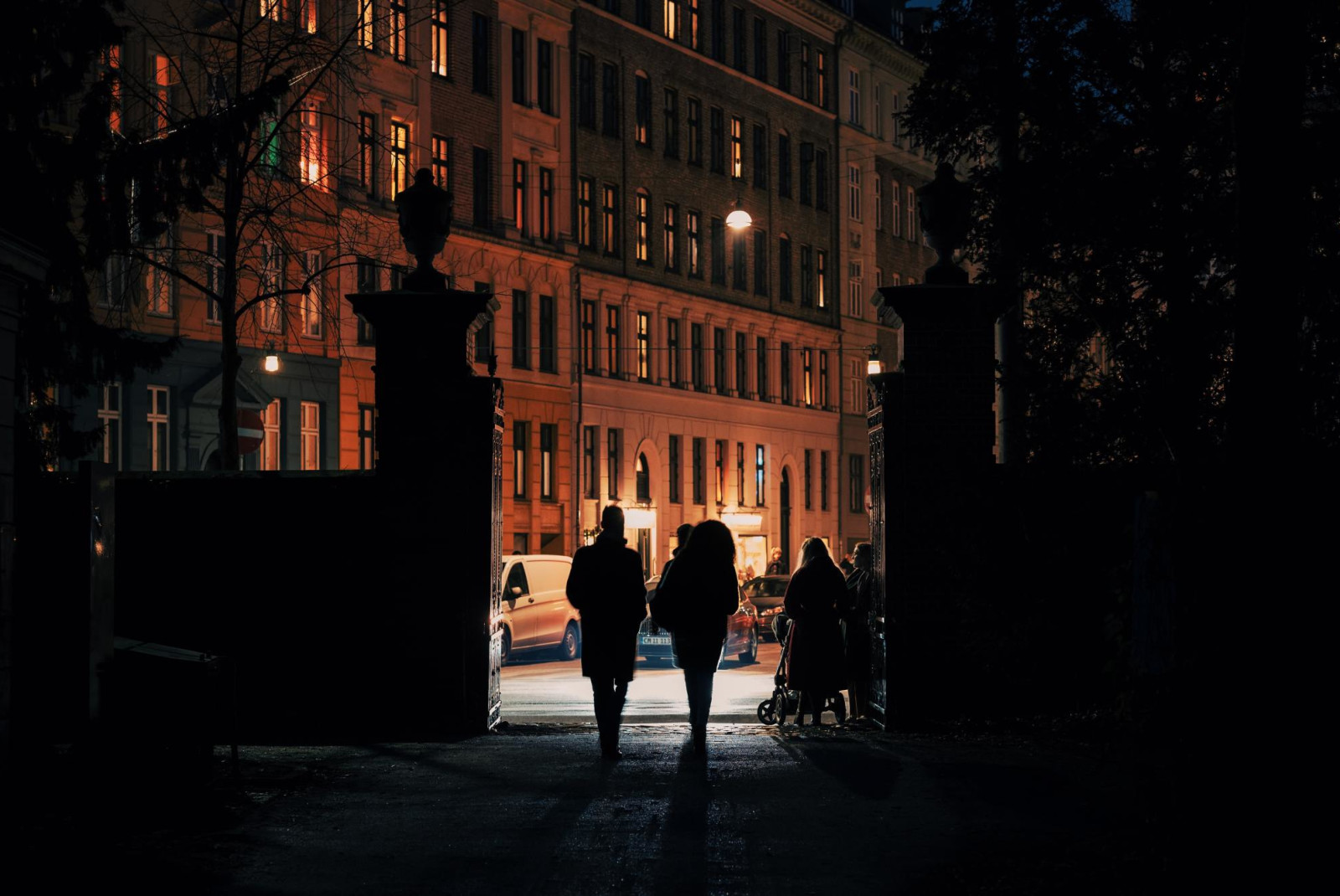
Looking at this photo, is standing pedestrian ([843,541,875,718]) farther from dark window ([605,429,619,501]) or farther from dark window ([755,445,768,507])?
dark window ([755,445,768,507])

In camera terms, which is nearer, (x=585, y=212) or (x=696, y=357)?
(x=585, y=212)

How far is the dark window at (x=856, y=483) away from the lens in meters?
73.1

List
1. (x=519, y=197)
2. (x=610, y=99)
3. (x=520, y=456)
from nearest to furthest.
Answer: (x=520, y=456), (x=519, y=197), (x=610, y=99)

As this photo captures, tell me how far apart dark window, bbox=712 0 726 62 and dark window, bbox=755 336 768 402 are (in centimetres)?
906

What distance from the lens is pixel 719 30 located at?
6694 cm

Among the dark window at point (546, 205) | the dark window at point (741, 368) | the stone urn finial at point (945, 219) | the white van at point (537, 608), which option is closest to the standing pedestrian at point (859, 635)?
the stone urn finial at point (945, 219)

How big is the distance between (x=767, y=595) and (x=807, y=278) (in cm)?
3043

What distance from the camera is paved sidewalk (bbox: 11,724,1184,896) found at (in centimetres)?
859

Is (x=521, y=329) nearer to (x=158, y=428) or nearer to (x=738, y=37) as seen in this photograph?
(x=158, y=428)

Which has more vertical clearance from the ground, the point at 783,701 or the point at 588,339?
the point at 588,339

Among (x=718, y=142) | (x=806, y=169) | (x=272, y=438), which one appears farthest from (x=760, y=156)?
(x=272, y=438)

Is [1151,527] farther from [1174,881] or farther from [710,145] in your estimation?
[710,145]

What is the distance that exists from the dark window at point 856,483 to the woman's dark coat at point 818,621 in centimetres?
5504

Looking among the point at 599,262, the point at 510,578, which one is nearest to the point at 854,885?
the point at 510,578
